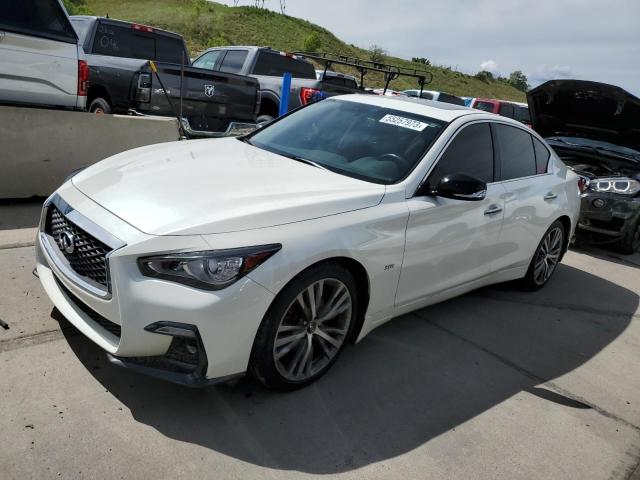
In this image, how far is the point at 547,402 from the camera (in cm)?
345

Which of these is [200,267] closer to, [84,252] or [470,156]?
[84,252]

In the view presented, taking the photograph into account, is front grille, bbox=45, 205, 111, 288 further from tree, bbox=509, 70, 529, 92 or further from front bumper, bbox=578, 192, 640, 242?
tree, bbox=509, 70, 529, 92

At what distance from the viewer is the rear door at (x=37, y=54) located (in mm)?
5246

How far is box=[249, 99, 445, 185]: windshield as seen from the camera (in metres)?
3.59

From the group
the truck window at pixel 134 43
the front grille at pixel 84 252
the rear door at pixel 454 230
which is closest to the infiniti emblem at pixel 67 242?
the front grille at pixel 84 252

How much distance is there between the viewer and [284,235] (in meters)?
2.71

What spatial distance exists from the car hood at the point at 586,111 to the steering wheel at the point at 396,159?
4.51 m

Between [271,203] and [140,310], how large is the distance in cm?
84

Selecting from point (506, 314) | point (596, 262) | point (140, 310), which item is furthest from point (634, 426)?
point (596, 262)

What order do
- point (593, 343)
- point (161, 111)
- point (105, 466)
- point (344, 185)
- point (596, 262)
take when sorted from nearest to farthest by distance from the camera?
point (105, 466) < point (344, 185) < point (593, 343) < point (596, 262) < point (161, 111)

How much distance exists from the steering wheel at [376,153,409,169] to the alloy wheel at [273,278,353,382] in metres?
0.97

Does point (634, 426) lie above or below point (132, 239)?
below

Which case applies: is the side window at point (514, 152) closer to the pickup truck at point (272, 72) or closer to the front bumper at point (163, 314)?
the front bumper at point (163, 314)

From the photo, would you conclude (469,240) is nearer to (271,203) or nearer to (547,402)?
(547,402)
